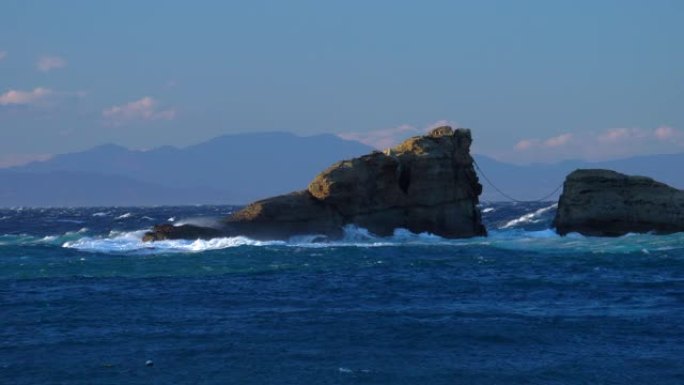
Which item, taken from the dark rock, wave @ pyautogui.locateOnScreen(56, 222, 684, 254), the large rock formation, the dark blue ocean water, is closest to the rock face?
wave @ pyautogui.locateOnScreen(56, 222, 684, 254)

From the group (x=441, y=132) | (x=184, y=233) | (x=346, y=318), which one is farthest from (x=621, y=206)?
(x=346, y=318)

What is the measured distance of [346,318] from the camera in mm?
29656

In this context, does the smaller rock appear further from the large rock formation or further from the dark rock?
the dark rock

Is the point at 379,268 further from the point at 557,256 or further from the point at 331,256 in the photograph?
the point at 557,256

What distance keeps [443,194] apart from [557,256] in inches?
788

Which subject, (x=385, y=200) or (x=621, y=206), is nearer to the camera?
(x=621, y=206)

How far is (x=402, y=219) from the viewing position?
6962 centimetres

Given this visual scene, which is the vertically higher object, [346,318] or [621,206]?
[621,206]

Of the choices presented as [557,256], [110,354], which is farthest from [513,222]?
[110,354]

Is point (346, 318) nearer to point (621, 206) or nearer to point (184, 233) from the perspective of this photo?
point (184, 233)

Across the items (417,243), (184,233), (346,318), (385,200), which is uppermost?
(385,200)

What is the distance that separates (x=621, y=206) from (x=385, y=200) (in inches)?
599

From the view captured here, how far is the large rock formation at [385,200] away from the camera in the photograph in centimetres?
6519

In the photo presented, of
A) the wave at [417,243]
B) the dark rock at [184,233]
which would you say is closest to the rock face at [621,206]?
the wave at [417,243]
